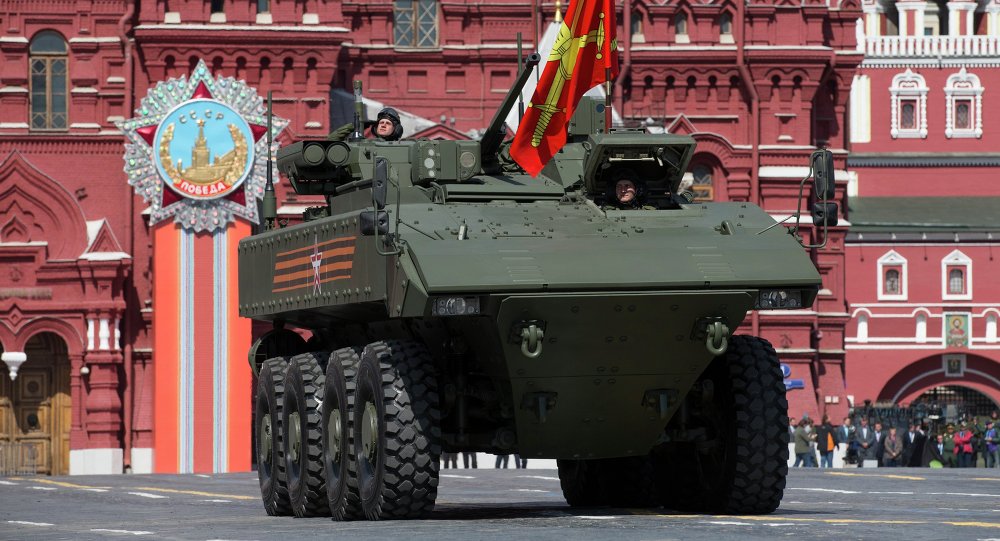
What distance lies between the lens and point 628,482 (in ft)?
61.7

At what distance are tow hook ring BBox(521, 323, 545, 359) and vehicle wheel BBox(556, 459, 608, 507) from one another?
3.92 meters

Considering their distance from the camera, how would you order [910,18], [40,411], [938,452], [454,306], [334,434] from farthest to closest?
[910,18] < [40,411] < [938,452] < [334,434] < [454,306]

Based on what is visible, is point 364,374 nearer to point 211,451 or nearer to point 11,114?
point 211,451

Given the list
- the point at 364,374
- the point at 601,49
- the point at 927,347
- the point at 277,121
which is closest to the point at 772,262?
the point at 364,374

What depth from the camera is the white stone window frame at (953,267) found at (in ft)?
229

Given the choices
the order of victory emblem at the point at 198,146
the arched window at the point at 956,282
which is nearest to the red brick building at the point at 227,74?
the order of victory emblem at the point at 198,146

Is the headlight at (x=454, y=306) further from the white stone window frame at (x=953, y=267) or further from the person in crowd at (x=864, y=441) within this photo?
the white stone window frame at (x=953, y=267)

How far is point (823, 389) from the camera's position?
163 feet

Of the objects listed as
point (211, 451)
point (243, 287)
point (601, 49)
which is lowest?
point (211, 451)

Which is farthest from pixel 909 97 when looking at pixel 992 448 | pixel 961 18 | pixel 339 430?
pixel 339 430

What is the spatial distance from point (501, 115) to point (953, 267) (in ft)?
179

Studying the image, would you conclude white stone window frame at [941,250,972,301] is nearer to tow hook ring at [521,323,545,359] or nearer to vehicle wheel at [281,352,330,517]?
vehicle wheel at [281,352,330,517]

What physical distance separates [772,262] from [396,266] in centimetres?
267

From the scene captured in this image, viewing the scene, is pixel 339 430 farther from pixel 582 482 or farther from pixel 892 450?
pixel 892 450
